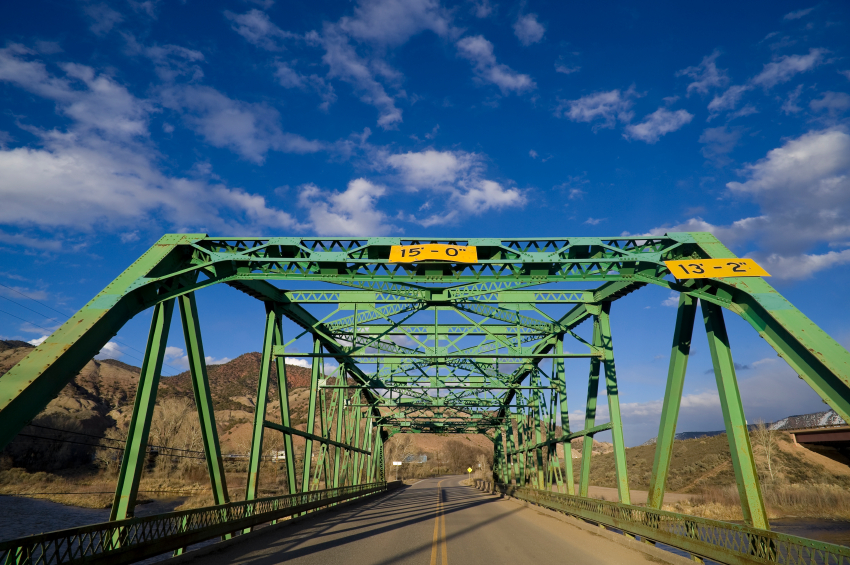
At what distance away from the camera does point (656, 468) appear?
11.1 m

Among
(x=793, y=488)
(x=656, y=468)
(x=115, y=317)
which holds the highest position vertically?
(x=115, y=317)

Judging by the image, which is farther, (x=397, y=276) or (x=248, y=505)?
(x=248, y=505)

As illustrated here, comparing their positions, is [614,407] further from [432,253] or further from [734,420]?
[432,253]

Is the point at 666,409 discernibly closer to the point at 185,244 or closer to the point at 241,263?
the point at 241,263

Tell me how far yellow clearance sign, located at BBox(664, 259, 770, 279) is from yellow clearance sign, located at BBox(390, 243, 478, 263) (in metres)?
4.41

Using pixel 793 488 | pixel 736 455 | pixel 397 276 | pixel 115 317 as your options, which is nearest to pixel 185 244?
pixel 115 317

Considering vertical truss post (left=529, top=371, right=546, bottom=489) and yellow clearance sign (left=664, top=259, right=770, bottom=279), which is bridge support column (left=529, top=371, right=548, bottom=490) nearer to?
vertical truss post (left=529, top=371, right=546, bottom=489)

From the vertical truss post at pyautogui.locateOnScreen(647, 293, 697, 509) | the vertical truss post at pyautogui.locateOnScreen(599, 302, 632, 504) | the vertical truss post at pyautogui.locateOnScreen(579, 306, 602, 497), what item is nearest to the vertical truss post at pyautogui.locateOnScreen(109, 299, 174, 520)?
the vertical truss post at pyautogui.locateOnScreen(647, 293, 697, 509)

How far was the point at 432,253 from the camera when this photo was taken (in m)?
11.8

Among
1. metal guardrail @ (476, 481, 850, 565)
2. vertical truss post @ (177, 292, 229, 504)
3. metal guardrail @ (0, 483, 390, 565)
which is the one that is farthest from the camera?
vertical truss post @ (177, 292, 229, 504)

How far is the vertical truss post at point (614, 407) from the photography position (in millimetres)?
14497

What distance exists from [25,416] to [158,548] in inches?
135

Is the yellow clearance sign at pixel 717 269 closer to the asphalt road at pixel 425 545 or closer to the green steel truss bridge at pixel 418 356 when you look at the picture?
the green steel truss bridge at pixel 418 356

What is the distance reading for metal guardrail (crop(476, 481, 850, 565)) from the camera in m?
6.58
